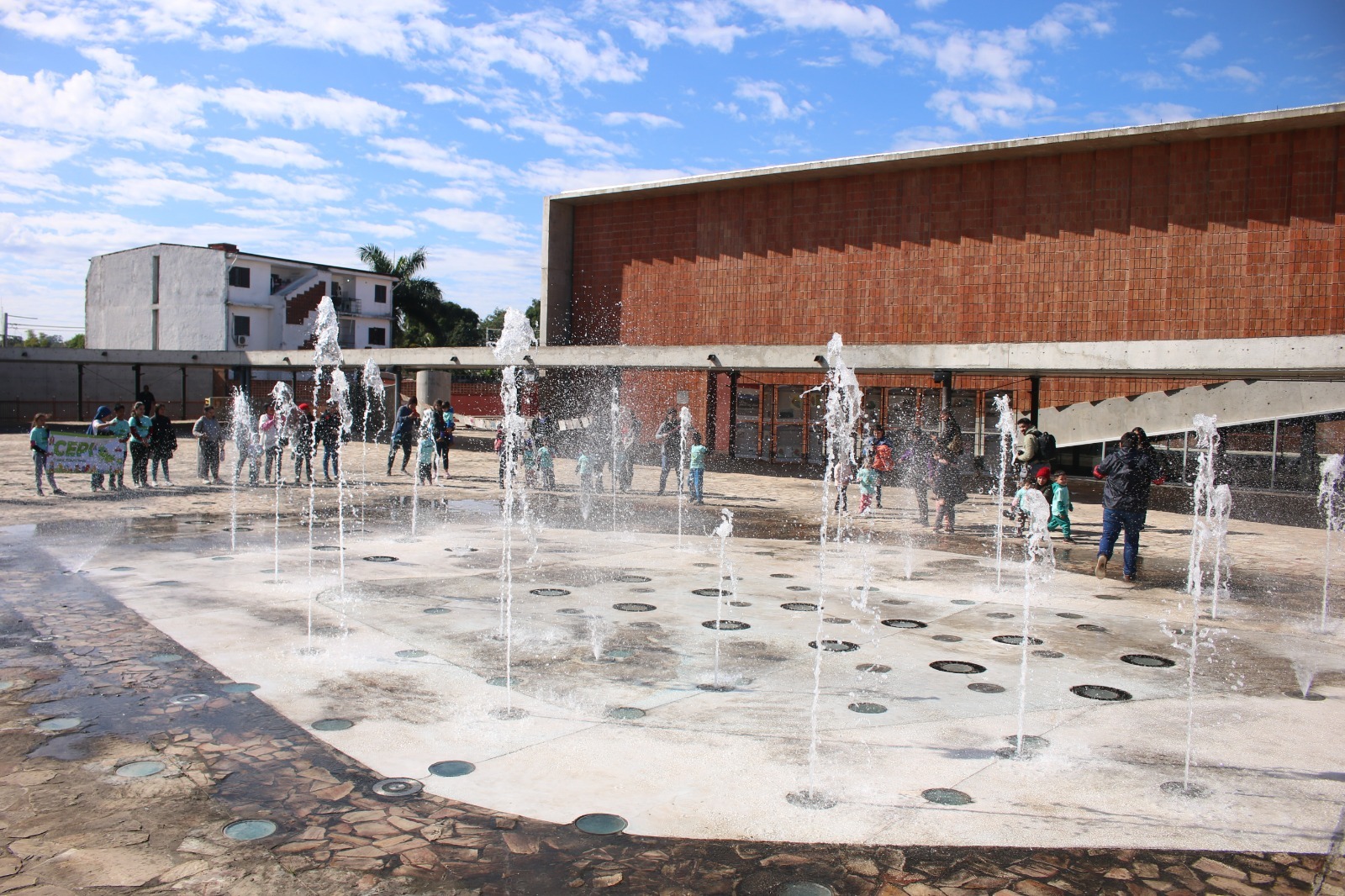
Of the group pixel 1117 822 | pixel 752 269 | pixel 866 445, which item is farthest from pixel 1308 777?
pixel 752 269

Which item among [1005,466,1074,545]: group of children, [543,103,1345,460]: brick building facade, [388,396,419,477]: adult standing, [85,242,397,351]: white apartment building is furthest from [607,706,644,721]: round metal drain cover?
[85,242,397,351]: white apartment building

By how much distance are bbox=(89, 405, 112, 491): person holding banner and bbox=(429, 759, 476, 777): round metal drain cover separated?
13888 mm

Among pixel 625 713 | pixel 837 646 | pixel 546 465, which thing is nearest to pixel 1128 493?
pixel 837 646

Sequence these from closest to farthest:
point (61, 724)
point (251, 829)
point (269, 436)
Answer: point (251, 829), point (61, 724), point (269, 436)

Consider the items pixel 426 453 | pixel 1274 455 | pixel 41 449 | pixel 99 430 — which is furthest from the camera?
pixel 1274 455

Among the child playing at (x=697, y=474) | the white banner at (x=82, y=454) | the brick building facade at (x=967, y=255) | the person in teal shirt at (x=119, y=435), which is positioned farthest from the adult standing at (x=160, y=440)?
the brick building facade at (x=967, y=255)

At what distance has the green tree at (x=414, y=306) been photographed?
58.3m

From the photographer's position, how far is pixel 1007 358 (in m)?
18.6

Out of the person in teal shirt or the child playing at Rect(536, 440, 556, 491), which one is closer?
the person in teal shirt

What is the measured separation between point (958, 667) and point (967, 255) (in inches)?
788

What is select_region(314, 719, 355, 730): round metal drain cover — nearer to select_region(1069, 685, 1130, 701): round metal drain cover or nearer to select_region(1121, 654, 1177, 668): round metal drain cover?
select_region(1069, 685, 1130, 701): round metal drain cover

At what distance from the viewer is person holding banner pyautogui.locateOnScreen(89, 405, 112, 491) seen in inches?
617

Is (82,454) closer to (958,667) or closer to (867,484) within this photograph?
(867,484)

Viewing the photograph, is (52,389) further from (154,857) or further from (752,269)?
(154,857)
